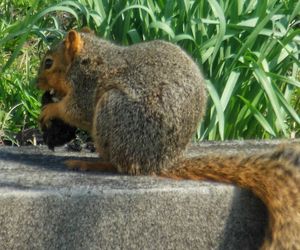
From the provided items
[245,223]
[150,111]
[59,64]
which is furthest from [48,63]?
[245,223]

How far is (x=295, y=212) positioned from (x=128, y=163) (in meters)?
0.85

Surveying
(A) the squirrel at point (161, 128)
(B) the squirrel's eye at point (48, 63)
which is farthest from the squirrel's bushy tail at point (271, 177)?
(B) the squirrel's eye at point (48, 63)

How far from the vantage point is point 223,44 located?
555 centimetres

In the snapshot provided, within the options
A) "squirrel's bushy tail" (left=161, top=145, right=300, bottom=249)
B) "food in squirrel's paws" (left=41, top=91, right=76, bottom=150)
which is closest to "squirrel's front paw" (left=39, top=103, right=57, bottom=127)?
"food in squirrel's paws" (left=41, top=91, right=76, bottom=150)

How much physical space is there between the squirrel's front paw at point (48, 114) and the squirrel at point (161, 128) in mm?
167

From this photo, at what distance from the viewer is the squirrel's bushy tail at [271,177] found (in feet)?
13.5

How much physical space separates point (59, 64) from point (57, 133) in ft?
1.22

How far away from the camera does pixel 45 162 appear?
15.9 ft

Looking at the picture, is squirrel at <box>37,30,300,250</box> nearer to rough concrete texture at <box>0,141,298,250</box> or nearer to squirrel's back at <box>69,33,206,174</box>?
squirrel's back at <box>69,33,206,174</box>

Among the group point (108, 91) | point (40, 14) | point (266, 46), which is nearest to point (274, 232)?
point (108, 91)

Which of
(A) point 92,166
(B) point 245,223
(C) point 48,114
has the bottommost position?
(B) point 245,223

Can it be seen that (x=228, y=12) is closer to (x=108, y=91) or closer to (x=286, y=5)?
(x=286, y=5)

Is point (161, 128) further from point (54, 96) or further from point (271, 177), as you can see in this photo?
point (54, 96)

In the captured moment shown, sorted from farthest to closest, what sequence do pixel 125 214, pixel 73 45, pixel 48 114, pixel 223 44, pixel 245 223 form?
pixel 223 44 → pixel 48 114 → pixel 73 45 → pixel 245 223 → pixel 125 214
